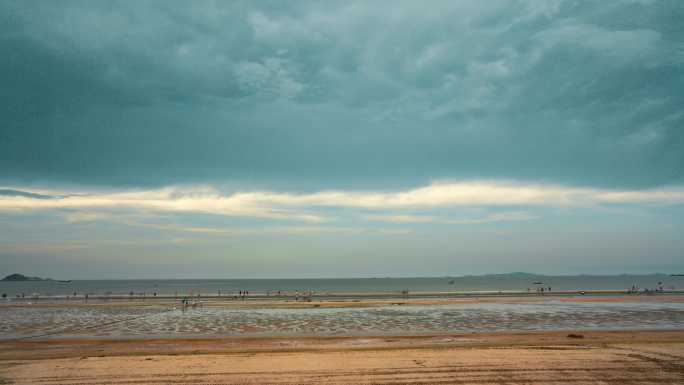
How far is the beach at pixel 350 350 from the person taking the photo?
62.2 feet

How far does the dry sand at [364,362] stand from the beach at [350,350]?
0.22 ft

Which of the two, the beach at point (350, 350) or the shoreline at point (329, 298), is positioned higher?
the beach at point (350, 350)

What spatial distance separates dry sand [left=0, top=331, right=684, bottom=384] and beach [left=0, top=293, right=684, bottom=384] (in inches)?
2.6

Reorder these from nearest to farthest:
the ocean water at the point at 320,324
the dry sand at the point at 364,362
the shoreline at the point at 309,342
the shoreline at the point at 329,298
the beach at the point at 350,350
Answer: the dry sand at the point at 364,362 < the beach at the point at 350,350 < the shoreline at the point at 309,342 < the ocean water at the point at 320,324 < the shoreline at the point at 329,298

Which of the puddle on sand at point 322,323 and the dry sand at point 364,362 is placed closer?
the dry sand at point 364,362

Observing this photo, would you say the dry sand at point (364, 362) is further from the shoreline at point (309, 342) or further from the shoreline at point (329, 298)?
the shoreline at point (329, 298)

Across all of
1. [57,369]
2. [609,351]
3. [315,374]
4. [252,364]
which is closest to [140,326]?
[57,369]

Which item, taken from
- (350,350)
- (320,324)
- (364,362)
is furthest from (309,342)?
(320,324)

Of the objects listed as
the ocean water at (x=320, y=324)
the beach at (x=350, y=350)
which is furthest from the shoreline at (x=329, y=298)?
the beach at (x=350, y=350)

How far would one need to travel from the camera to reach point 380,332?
35.5 metres

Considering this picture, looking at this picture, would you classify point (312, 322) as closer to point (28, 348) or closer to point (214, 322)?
point (214, 322)

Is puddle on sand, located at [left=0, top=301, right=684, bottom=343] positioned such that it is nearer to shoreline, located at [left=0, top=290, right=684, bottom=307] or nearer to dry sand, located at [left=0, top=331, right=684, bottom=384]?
dry sand, located at [left=0, top=331, right=684, bottom=384]

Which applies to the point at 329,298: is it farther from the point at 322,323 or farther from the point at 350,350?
the point at 350,350

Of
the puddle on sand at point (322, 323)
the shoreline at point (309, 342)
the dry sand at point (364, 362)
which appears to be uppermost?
the dry sand at point (364, 362)
